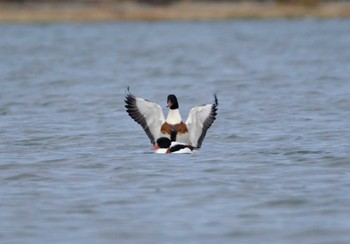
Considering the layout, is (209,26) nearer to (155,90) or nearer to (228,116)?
(155,90)

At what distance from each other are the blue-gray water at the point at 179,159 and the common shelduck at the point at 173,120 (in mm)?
278

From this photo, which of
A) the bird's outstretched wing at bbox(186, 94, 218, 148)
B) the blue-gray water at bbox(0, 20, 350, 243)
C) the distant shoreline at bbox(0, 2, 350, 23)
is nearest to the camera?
the blue-gray water at bbox(0, 20, 350, 243)

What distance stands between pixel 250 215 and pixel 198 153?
416cm

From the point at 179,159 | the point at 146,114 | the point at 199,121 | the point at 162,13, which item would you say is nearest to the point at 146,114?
the point at 146,114

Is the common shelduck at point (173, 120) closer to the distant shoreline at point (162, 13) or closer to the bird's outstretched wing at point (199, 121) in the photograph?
the bird's outstretched wing at point (199, 121)

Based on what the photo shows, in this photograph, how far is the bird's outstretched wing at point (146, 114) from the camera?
14609 mm

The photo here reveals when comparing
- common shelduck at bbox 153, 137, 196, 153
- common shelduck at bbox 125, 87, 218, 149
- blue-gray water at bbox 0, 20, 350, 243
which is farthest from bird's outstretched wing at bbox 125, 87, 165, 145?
common shelduck at bbox 153, 137, 196, 153

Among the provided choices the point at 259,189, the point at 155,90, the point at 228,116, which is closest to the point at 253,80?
the point at 155,90

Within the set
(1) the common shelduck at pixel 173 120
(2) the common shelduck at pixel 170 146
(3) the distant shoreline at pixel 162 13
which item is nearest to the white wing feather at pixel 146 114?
(1) the common shelduck at pixel 173 120

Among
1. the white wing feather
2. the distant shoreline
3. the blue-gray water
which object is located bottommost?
the distant shoreline

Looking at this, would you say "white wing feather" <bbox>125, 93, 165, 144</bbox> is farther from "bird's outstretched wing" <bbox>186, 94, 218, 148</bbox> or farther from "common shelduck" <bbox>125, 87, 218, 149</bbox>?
"bird's outstretched wing" <bbox>186, 94, 218, 148</bbox>

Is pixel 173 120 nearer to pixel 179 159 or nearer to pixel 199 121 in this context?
pixel 199 121

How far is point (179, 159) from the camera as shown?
45.8 feet

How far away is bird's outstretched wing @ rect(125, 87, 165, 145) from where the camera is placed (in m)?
14.6
